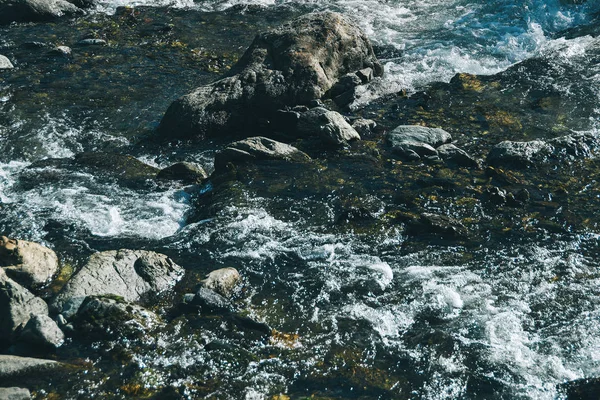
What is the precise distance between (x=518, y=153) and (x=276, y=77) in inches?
238

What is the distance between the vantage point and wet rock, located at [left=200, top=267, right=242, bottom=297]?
9.28 metres

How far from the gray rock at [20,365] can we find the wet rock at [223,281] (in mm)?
2369

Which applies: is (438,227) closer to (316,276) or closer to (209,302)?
(316,276)

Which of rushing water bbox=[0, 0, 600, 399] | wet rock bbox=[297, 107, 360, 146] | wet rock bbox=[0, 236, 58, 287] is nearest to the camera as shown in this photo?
rushing water bbox=[0, 0, 600, 399]

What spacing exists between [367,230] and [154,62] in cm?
1037

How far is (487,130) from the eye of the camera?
1467 centimetres

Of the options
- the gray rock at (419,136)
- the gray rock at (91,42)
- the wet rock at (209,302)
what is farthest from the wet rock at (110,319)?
the gray rock at (91,42)

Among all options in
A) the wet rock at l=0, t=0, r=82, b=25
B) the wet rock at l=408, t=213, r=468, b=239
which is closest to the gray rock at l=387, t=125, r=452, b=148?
the wet rock at l=408, t=213, r=468, b=239

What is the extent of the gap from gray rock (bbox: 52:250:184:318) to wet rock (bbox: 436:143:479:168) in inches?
253

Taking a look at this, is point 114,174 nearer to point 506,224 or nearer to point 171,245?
point 171,245

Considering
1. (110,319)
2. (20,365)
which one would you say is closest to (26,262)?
(110,319)

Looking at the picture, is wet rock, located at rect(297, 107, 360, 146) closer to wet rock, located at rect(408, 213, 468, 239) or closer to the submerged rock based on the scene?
the submerged rock

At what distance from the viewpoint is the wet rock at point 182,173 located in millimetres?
12953

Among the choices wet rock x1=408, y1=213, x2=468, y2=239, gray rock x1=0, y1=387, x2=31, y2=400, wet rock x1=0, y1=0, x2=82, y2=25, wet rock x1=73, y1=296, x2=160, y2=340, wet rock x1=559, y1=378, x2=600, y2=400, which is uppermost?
wet rock x1=0, y1=0, x2=82, y2=25
